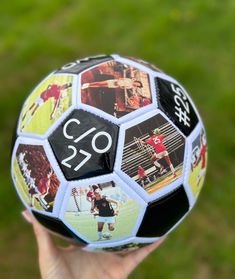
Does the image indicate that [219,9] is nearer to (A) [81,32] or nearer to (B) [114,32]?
(B) [114,32]

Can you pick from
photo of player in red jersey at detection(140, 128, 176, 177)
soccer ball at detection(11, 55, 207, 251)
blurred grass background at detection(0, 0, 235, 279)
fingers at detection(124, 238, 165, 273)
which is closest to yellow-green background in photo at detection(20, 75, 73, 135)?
soccer ball at detection(11, 55, 207, 251)

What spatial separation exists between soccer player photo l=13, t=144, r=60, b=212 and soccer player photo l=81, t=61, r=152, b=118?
25cm

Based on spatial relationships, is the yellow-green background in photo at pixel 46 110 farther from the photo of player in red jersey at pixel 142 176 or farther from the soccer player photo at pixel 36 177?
the photo of player in red jersey at pixel 142 176

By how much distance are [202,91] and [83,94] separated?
1786 mm

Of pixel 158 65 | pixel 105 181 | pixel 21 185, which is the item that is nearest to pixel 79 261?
pixel 21 185

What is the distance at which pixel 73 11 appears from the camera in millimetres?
3754

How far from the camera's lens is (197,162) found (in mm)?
1651

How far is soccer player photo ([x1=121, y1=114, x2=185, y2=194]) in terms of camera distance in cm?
145

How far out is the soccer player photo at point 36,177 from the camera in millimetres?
1507

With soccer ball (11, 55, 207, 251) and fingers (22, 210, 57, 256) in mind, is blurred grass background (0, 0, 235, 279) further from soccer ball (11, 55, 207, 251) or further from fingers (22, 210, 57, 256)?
soccer ball (11, 55, 207, 251)

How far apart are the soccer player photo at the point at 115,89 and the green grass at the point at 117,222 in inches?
12.3

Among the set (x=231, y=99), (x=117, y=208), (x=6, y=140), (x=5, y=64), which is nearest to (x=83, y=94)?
(x=117, y=208)

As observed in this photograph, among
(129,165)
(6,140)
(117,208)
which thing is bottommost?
(6,140)

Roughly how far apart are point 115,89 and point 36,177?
404 mm
